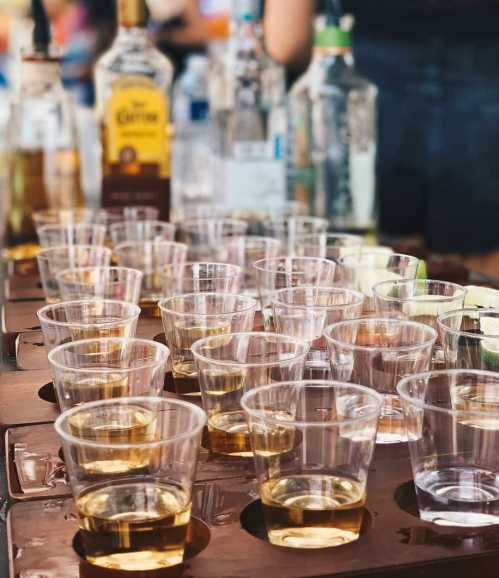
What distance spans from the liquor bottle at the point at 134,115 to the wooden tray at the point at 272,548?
1.00 metres

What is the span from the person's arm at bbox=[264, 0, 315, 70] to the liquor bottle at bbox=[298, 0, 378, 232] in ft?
1.47

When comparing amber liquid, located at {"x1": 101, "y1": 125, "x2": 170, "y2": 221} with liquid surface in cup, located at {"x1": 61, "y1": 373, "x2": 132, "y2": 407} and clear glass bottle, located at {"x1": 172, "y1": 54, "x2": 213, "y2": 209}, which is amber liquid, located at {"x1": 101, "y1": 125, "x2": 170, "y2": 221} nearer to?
clear glass bottle, located at {"x1": 172, "y1": 54, "x2": 213, "y2": 209}

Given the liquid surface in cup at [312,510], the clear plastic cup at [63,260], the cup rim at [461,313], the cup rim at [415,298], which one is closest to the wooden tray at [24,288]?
the clear plastic cup at [63,260]

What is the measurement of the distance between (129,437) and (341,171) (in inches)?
50.0

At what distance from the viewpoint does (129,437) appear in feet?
2.15

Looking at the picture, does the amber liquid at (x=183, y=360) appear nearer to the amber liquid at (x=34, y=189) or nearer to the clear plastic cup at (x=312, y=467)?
the clear plastic cup at (x=312, y=467)

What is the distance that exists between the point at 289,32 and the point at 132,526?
184cm

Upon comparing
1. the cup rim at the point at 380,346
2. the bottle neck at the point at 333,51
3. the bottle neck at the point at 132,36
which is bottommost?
the cup rim at the point at 380,346

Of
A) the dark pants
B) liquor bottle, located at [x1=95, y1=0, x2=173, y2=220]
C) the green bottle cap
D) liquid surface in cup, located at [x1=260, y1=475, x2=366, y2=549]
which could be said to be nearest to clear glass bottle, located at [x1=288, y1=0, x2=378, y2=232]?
the green bottle cap

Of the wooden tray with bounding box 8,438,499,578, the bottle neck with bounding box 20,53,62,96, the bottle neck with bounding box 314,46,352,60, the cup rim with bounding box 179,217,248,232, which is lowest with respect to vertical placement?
the wooden tray with bounding box 8,438,499,578

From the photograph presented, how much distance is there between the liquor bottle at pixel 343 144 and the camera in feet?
6.04

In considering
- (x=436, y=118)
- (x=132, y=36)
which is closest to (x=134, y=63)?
(x=132, y=36)

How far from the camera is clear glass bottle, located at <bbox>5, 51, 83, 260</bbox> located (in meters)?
1.73

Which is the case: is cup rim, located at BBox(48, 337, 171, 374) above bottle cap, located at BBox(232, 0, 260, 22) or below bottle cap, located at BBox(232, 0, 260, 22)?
below
